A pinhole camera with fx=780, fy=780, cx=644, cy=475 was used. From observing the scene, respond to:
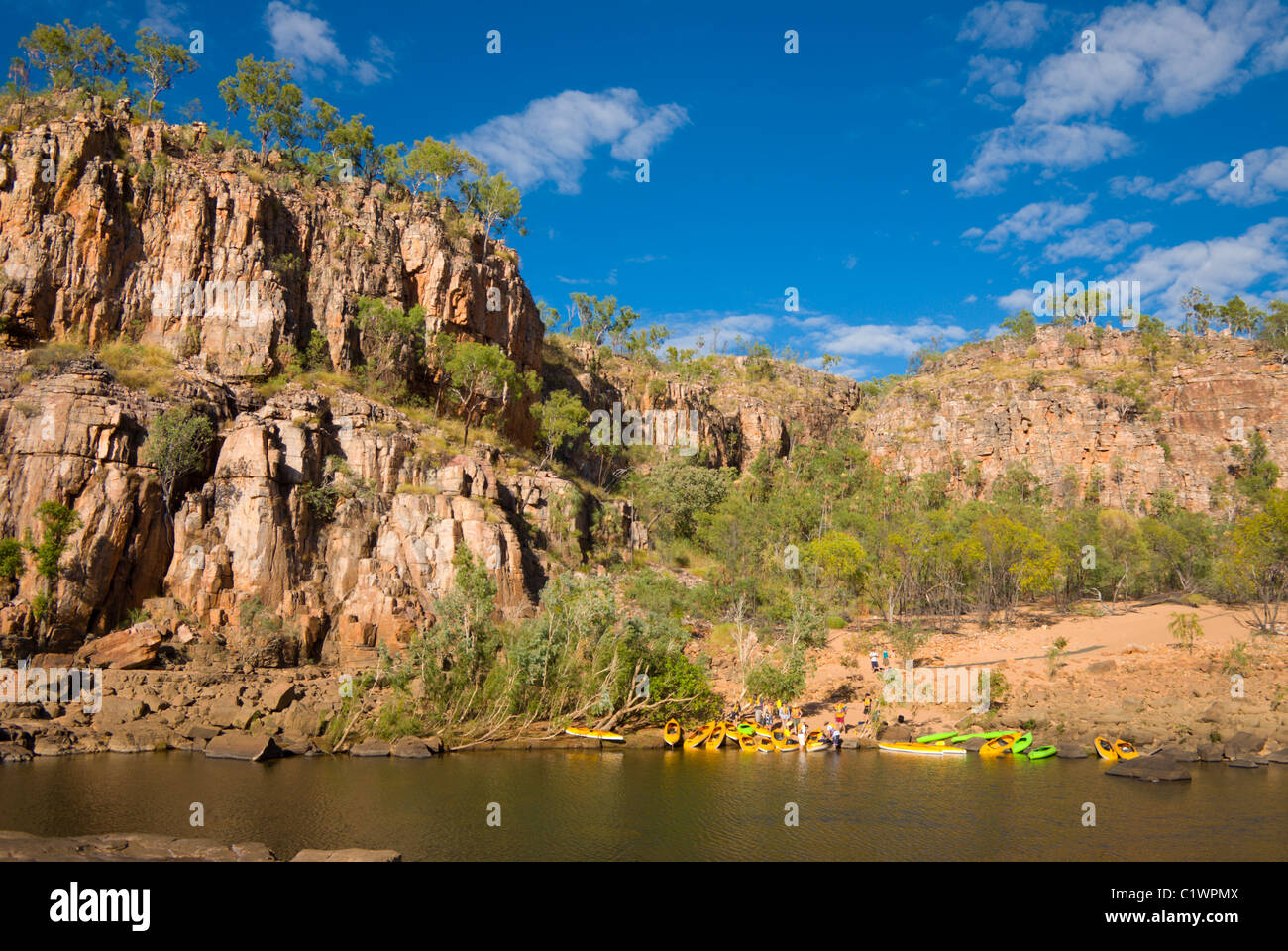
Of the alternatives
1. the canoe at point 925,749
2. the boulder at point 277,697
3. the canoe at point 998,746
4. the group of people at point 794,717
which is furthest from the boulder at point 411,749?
the canoe at point 998,746

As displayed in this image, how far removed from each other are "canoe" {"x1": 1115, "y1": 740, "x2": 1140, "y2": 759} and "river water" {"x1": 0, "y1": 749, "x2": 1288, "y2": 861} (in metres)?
1.31

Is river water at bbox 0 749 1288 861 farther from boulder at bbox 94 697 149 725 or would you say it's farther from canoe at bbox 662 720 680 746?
canoe at bbox 662 720 680 746

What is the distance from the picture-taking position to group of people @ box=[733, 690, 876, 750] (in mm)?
29719

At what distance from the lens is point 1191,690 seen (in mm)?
31609

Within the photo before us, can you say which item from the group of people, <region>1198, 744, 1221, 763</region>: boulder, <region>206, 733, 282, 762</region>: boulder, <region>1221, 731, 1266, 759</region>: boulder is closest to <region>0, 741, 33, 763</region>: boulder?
<region>206, 733, 282, 762</region>: boulder

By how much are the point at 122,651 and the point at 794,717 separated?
86.8 ft

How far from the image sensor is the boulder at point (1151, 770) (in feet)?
78.1

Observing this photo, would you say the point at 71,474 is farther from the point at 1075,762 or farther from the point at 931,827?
the point at 1075,762

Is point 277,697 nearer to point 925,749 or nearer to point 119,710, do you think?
point 119,710

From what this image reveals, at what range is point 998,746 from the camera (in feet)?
93.4

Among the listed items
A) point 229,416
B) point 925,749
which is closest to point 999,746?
point 925,749

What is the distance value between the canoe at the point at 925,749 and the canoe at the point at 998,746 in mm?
762
